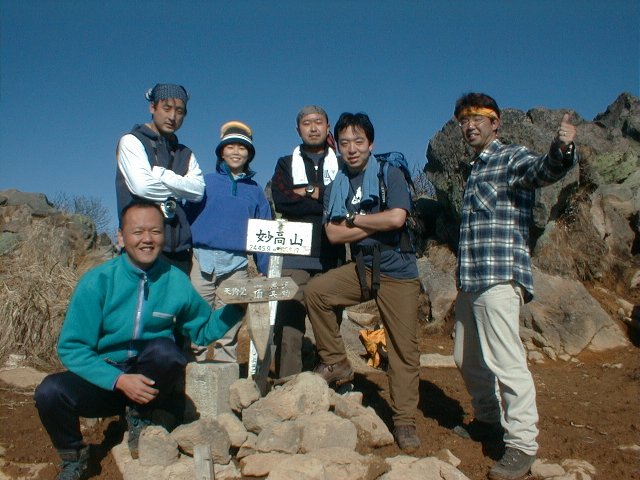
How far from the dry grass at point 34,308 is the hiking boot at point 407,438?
418 centimetres

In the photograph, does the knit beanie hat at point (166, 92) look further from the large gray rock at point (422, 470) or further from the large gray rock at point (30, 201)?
the large gray rock at point (30, 201)

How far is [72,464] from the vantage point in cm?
367

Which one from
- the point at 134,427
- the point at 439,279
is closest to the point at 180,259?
the point at 134,427

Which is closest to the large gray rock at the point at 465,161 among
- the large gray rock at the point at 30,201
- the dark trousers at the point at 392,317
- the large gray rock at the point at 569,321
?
the large gray rock at the point at 569,321

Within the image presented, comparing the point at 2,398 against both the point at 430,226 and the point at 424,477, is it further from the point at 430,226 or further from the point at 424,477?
the point at 430,226

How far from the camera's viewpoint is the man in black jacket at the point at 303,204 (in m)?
4.91

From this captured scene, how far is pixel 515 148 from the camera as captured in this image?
4.03 m

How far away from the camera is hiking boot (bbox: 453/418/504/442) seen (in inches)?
177

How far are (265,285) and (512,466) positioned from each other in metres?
2.00

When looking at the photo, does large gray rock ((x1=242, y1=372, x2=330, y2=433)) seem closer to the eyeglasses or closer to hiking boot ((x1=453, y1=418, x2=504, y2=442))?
hiking boot ((x1=453, y1=418, x2=504, y2=442))

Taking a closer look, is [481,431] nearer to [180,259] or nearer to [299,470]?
[299,470]

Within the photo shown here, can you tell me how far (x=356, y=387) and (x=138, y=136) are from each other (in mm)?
3206

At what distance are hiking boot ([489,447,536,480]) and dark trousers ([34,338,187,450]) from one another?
2131 millimetres

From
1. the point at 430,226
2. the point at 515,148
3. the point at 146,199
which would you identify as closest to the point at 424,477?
the point at 515,148
